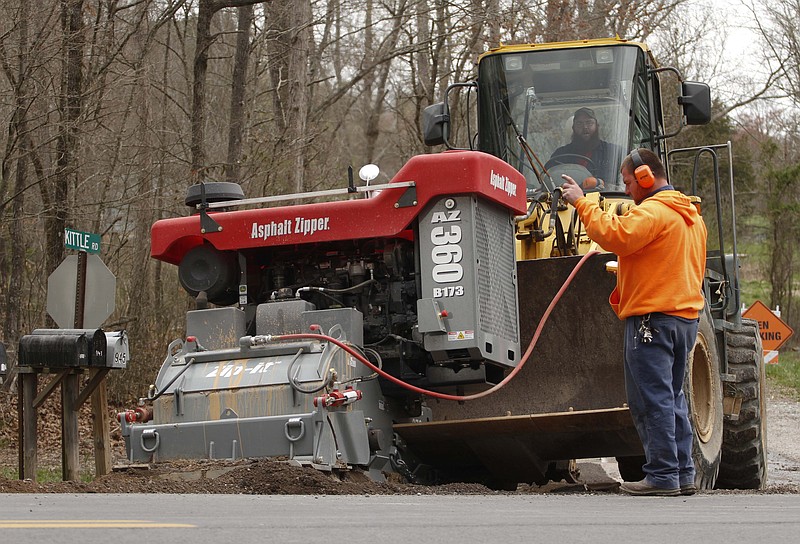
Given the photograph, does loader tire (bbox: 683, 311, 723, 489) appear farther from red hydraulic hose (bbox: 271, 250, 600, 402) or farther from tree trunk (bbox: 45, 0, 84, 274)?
tree trunk (bbox: 45, 0, 84, 274)

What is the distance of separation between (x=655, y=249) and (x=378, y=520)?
293 cm

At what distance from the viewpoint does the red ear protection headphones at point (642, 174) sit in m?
7.09

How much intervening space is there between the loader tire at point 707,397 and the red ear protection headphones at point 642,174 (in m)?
1.38

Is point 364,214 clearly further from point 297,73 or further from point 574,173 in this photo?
point 297,73

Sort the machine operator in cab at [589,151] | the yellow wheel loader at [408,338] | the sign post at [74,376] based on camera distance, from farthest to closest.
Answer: the sign post at [74,376] → the machine operator in cab at [589,151] → the yellow wheel loader at [408,338]

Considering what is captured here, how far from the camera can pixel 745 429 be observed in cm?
959

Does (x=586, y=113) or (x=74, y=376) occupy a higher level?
(x=586, y=113)

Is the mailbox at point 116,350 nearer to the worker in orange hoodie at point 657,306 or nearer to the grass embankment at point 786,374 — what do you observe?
the worker in orange hoodie at point 657,306

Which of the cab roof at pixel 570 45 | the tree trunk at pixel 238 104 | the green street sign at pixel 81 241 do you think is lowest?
the green street sign at pixel 81 241

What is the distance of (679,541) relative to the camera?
13.5 ft

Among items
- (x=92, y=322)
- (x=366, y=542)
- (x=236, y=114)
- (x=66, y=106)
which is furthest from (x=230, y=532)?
(x=236, y=114)

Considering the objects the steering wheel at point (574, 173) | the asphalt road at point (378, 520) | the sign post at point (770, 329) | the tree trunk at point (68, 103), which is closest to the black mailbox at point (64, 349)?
the steering wheel at point (574, 173)

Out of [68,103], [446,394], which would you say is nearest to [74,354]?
[446,394]

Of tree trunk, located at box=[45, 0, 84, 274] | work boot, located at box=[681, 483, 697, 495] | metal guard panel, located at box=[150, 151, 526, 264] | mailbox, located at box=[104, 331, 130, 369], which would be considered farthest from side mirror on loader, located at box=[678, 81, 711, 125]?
tree trunk, located at box=[45, 0, 84, 274]
